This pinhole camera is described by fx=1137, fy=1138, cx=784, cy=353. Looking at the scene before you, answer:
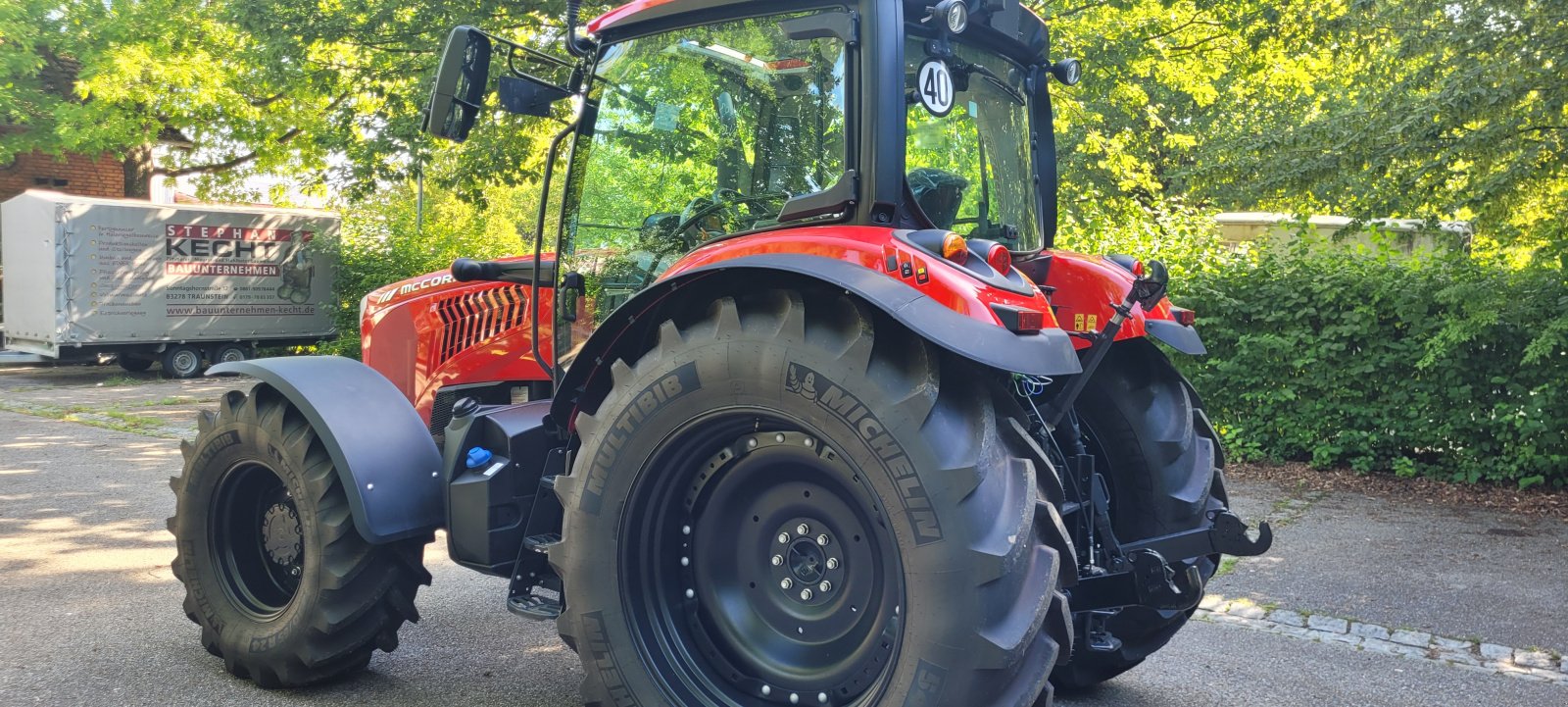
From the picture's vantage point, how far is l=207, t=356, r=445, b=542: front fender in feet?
12.5

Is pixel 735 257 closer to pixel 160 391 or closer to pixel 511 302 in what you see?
pixel 511 302

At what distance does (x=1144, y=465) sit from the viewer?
4.05 metres

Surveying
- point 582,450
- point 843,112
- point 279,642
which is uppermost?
point 843,112

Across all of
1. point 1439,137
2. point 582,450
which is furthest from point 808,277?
point 1439,137

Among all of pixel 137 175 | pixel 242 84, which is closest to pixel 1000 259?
pixel 242 84

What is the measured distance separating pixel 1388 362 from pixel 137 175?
2231cm

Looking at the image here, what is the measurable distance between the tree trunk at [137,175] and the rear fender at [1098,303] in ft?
74.5

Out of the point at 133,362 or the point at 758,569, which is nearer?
the point at 758,569

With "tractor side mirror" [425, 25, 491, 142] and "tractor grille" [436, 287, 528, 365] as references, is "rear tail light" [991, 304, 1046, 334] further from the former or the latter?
"tractor grille" [436, 287, 528, 365]

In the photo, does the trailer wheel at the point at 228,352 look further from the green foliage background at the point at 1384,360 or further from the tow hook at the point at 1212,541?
the tow hook at the point at 1212,541

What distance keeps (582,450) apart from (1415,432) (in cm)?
788

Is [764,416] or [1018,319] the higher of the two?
[1018,319]

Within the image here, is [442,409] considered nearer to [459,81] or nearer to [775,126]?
[459,81]

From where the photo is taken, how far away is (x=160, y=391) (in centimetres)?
1641
